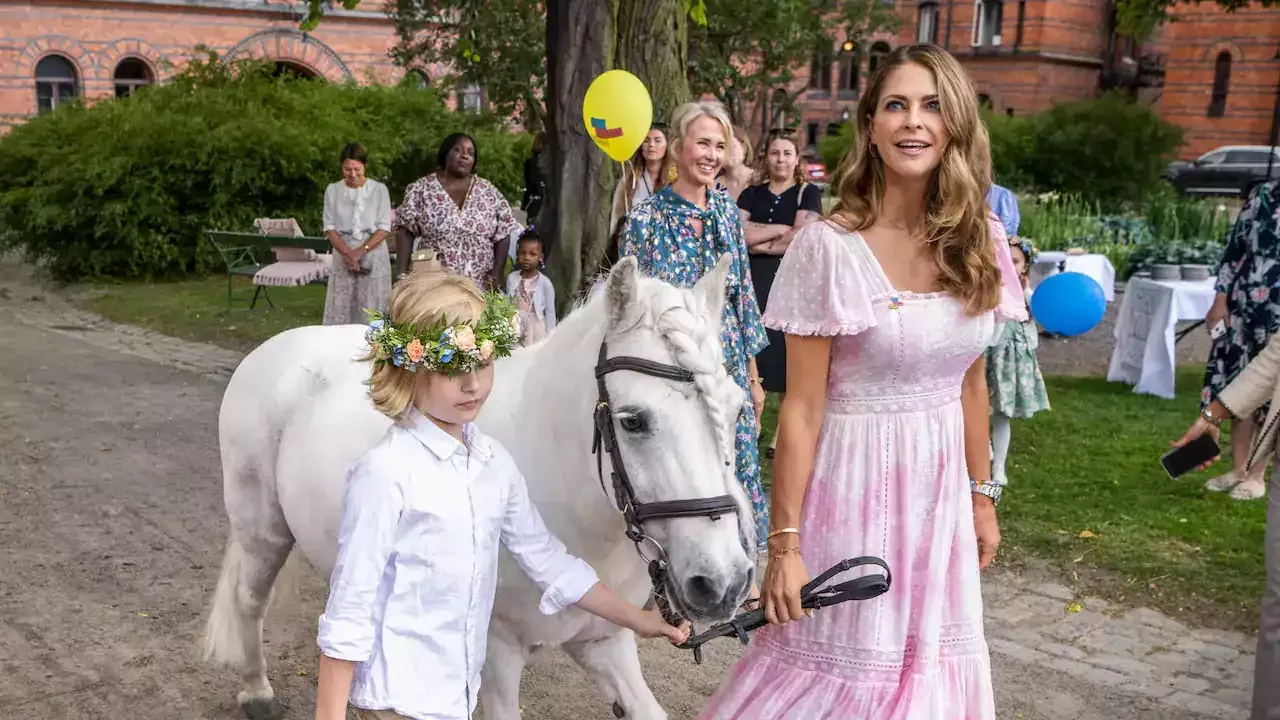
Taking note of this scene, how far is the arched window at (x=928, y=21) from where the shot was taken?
45.2 metres

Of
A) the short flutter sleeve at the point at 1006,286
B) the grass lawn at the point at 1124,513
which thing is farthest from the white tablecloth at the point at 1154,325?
the short flutter sleeve at the point at 1006,286

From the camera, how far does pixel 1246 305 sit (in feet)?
21.9

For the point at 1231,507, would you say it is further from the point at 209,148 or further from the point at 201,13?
the point at 201,13

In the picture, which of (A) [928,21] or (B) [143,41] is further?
(A) [928,21]

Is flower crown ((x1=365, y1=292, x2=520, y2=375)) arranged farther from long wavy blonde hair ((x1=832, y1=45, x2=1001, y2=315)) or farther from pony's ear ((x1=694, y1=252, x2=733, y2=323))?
long wavy blonde hair ((x1=832, y1=45, x2=1001, y2=315))

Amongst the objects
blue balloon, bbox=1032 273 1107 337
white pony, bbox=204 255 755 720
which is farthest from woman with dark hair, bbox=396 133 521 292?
blue balloon, bbox=1032 273 1107 337

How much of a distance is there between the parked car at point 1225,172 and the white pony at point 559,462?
29.9 meters

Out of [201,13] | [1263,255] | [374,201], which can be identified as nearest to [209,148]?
[374,201]

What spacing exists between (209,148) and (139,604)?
1317cm

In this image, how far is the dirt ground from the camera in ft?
14.2

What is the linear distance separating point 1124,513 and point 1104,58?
4306cm

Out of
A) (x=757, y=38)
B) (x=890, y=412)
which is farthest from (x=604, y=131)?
(x=757, y=38)

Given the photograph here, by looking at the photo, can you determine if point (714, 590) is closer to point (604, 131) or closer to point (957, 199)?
point (957, 199)

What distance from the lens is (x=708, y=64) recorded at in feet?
69.8
